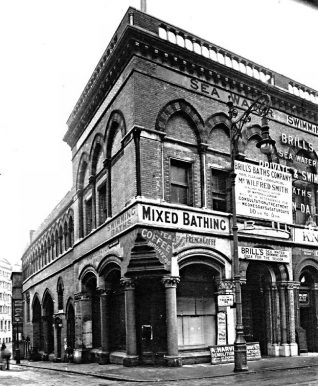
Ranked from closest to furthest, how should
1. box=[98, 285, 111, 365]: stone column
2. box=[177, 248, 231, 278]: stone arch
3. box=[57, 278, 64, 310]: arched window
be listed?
box=[177, 248, 231, 278]: stone arch → box=[98, 285, 111, 365]: stone column → box=[57, 278, 64, 310]: arched window

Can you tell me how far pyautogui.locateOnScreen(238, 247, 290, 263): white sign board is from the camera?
20.4 metres

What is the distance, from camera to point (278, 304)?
21.4 m

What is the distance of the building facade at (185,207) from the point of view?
1845 centimetres

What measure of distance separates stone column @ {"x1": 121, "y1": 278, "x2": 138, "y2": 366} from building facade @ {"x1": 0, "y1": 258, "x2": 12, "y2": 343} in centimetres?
9181

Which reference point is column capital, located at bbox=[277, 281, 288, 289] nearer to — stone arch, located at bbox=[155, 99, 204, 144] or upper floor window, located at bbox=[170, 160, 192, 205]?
upper floor window, located at bbox=[170, 160, 192, 205]

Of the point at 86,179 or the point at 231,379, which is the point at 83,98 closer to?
the point at 86,179

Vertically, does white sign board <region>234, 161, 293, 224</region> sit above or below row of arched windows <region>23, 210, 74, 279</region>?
above

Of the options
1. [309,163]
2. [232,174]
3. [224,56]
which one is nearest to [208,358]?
[232,174]

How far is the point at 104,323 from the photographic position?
2106cm

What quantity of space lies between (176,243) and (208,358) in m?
4.47

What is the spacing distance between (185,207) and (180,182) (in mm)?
1287

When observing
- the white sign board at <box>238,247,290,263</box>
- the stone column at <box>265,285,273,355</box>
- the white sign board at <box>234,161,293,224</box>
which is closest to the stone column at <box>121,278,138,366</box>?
the white sign board at <box>238,247,290,263</box>

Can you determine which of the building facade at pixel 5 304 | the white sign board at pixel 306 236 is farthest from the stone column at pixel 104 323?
the building facade at pixel 5 304

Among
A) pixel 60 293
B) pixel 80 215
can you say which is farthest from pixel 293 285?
pixel 60 293
